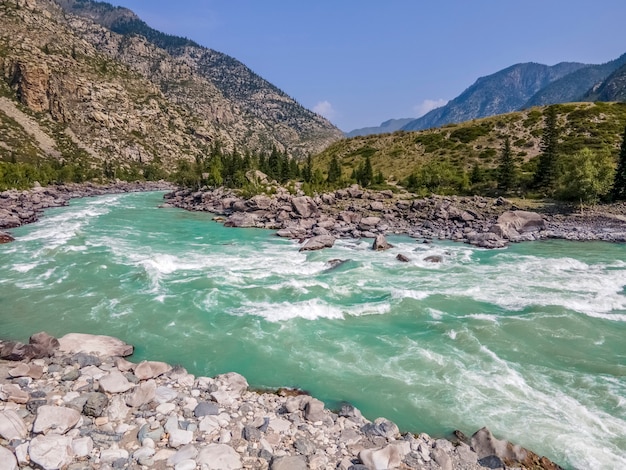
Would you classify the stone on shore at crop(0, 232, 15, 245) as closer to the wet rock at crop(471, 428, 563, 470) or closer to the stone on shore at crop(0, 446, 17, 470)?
the stone on shore at crop(0, 446, 17, 470)

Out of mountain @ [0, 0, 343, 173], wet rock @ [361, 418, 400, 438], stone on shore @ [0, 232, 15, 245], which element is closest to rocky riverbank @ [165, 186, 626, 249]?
stone on shore @ [0, 232, 15, 245]

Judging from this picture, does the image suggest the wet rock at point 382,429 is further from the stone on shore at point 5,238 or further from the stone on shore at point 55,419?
the stone on shore at point 5,238

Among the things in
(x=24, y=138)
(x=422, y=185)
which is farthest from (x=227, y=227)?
(x=24, y=138)

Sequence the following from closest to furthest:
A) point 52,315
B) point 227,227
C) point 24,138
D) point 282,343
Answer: point 282,343
point 52,315
point 227,227
point 24,138

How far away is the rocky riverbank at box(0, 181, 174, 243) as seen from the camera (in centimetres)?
4475

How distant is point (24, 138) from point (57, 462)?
150 meters

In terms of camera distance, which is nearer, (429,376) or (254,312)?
(429,376)

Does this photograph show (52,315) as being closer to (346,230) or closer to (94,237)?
(94,237)

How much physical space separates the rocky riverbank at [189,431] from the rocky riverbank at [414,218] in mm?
23573

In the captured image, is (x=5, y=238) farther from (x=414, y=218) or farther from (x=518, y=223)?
(x=518, y=223)

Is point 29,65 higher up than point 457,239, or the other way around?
point 29,65

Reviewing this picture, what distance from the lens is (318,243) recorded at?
3453cm

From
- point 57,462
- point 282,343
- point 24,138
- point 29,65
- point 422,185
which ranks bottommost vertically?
point 282,343

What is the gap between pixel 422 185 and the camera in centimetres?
7450
